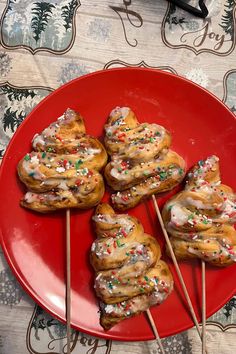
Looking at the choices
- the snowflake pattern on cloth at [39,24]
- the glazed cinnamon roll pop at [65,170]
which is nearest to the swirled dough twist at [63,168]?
the glazed cinnamon roll pop at [65,170]

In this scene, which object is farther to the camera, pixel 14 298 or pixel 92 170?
pixel 14 298

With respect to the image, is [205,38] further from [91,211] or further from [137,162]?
[91,211]

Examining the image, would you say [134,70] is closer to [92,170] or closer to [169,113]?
[169,113]

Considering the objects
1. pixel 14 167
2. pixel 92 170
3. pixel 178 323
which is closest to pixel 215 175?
pixel 92 170

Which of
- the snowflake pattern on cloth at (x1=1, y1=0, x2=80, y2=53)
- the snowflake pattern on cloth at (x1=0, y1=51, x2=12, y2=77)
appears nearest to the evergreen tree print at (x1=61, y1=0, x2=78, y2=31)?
the snowflake pattern on cloth at (x1=1, y1=0, x2=80, y2=53)

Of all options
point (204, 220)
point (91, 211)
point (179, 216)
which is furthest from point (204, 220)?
point (91, 211)

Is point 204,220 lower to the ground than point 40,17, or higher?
lower

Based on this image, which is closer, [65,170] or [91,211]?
[65,170]
